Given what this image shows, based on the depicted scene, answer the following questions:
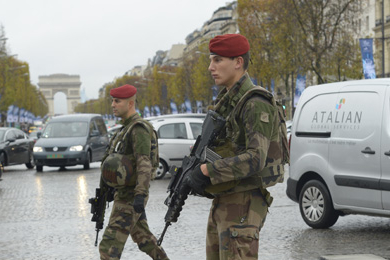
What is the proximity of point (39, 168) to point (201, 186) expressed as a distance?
2172 centimetres

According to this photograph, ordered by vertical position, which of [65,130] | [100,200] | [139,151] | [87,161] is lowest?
[87,161]

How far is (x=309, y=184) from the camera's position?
1004 cm

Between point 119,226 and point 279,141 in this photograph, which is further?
point 119,226

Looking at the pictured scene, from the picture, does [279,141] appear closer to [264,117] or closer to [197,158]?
[264,117]

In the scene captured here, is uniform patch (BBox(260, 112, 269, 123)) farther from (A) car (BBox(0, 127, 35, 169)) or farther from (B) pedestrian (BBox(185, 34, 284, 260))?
(A) car (BBox(0, 127, 35, 169))

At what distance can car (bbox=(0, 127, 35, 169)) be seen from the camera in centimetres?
2469

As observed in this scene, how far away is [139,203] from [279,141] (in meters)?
1.76

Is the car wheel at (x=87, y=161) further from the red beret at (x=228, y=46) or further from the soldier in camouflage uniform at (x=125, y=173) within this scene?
the red beret at (x=228, y=46)

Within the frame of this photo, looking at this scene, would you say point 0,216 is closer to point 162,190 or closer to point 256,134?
point 162,190

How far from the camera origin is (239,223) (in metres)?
4.26

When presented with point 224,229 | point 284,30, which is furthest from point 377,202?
point 284,30

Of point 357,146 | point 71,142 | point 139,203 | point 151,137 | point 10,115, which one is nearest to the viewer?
point 139,203

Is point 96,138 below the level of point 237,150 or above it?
below

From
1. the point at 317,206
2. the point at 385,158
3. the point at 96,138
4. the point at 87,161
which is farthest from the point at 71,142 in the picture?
the point at 385,158
